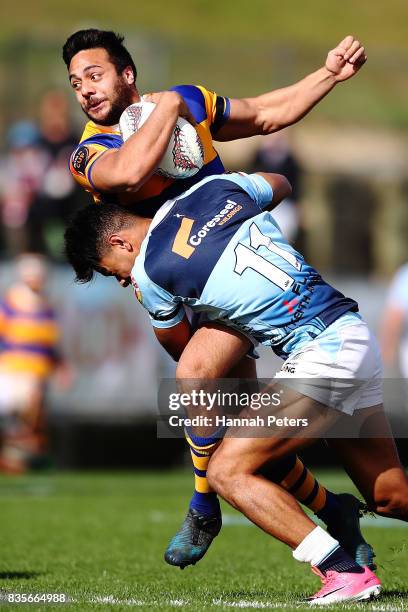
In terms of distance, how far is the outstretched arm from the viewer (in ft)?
21.2

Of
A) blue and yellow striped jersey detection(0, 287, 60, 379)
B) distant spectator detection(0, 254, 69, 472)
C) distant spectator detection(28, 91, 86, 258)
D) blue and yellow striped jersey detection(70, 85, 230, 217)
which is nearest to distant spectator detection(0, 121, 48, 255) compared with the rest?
distant spectator detection(28, 91, 86, 258)

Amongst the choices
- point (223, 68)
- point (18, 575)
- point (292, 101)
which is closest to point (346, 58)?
point (292, 101)

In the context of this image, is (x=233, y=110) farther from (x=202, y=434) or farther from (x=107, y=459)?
(x=107, y=459)

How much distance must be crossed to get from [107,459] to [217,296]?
1089cm

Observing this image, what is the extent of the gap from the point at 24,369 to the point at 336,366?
9797 mm

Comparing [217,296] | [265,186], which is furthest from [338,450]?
[265,186]

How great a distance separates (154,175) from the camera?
5.98 metres

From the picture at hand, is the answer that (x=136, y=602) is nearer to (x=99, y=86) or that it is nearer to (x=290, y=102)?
(x=99, y=86)

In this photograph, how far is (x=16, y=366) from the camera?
14977 millimetres

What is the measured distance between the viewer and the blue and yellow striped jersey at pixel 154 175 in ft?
19.4

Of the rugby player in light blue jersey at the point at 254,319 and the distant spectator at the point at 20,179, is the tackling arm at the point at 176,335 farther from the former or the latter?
the distant spectator at the point at 20,179

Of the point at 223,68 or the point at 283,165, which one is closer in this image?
the point at 283,165

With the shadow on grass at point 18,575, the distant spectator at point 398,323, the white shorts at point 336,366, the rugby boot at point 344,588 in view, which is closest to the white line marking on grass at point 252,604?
the rugby boot at point 344,588

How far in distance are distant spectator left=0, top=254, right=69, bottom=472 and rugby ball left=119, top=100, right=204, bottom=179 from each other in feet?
28.5
